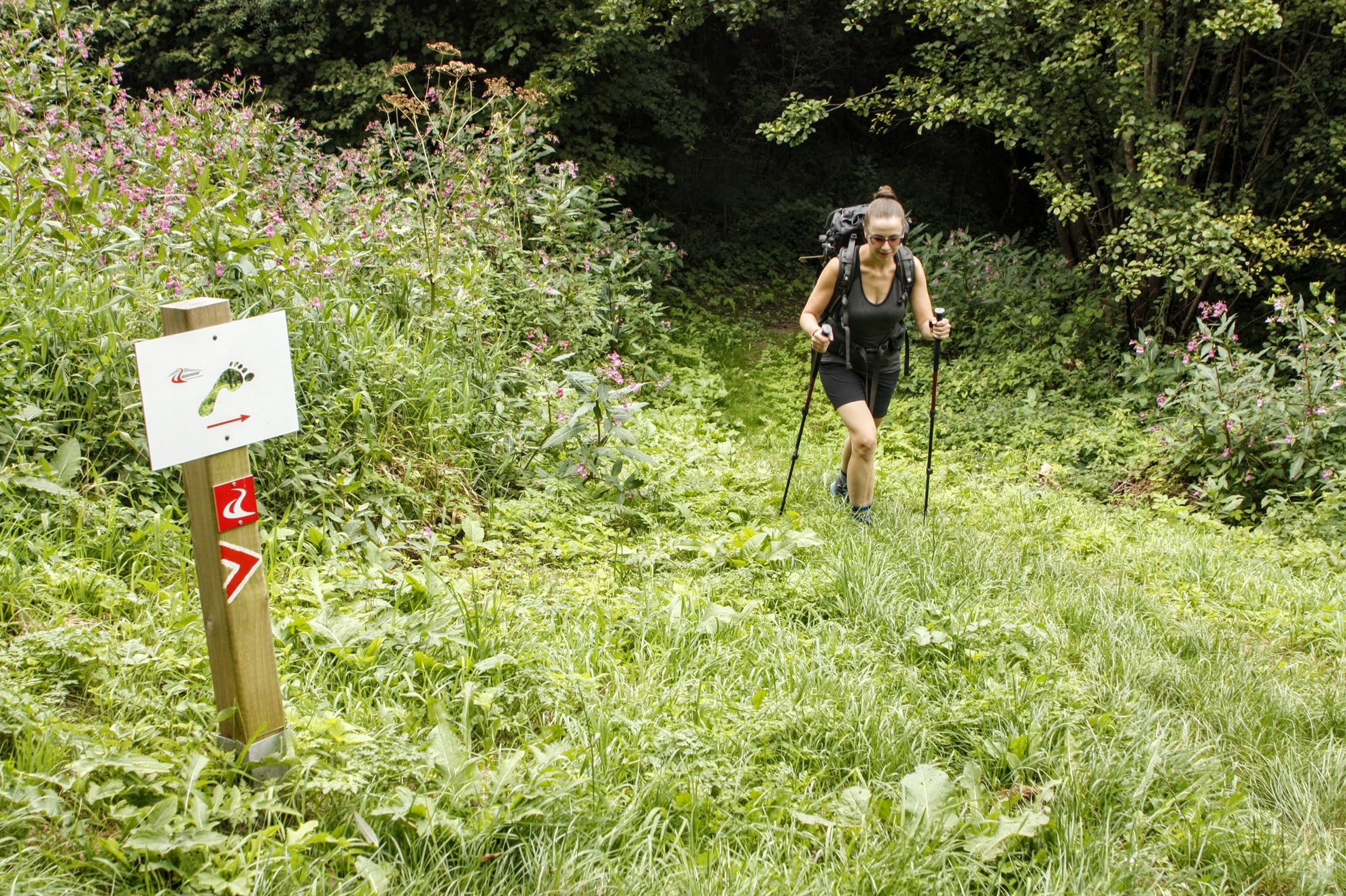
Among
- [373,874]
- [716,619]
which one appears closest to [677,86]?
[716,619]

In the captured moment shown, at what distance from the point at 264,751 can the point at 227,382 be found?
3.18 feet

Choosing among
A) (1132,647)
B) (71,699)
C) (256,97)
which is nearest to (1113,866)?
(1132,647)

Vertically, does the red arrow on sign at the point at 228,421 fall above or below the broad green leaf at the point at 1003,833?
above

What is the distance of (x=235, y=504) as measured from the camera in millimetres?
2268

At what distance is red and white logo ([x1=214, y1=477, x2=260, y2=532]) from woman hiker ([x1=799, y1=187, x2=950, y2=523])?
343cm

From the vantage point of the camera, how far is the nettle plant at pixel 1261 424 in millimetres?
6320

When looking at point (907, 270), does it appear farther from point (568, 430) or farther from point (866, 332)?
point (568, 430)

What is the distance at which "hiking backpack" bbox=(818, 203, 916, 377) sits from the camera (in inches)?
203

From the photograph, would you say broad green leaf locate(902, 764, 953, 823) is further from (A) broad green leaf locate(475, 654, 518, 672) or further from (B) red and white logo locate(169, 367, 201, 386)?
(B) red and white logo locate(169, 367, 201, 386)

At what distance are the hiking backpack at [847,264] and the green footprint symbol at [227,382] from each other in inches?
143

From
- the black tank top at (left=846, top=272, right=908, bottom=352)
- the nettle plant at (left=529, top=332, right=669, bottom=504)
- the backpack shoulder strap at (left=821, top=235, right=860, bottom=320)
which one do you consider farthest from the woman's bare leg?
the nettle plant at (left=529, top=332, right=669, bottom=504)

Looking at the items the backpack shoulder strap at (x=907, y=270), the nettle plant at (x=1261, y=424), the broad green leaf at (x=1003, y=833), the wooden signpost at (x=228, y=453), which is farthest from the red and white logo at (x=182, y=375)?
the nettle plant at (x=1261, y=424)

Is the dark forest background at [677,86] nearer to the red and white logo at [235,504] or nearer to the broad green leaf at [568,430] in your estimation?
the broad green leaf at [568,430]

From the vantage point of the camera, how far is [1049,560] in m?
4.79
